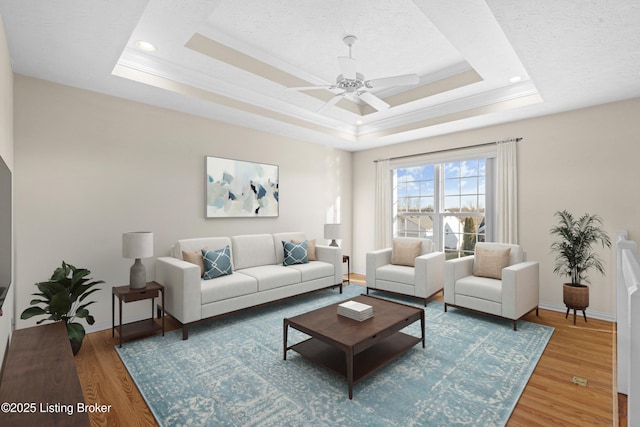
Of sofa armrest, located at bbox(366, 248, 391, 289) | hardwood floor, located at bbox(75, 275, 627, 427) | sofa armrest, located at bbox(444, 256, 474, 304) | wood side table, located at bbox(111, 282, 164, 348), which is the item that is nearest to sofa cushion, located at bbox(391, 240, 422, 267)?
sofa armrest, located at bbox(366, 248, 391, 289)

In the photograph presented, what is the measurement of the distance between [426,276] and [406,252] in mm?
644

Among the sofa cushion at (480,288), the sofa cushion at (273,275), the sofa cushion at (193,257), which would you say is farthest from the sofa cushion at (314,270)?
the sofa cushion at (480,288)

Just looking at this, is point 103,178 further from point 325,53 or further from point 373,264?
point 373,264

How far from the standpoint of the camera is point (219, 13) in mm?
2846

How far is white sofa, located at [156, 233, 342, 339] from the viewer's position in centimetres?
324

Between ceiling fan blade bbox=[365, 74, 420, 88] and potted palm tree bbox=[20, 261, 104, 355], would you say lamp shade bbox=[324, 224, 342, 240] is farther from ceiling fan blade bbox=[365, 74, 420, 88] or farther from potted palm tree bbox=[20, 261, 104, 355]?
potted palm tree bbox=[20, 261, 104, 355]

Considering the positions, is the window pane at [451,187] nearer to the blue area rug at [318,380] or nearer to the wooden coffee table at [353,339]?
the blue area rug at [318,380]

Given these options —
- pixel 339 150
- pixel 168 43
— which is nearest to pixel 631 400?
pixel 168 43

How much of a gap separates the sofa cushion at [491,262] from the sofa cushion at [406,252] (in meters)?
0.87

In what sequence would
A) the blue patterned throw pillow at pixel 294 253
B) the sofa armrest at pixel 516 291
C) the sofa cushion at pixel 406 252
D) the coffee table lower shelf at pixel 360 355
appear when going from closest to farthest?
the coffee table lower shelf at pixel 360 355, the sofa armrest at pixel 516 291, the blue patterned throw pillow at pixel 294 253, the sofa cushion at pixel 406 252

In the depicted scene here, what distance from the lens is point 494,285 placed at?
11.9 ft

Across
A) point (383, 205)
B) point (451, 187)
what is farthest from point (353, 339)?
point (383, 205)

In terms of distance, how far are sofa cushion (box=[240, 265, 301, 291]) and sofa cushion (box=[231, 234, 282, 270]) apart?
0.41 ft

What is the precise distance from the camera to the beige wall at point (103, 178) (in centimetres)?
306
